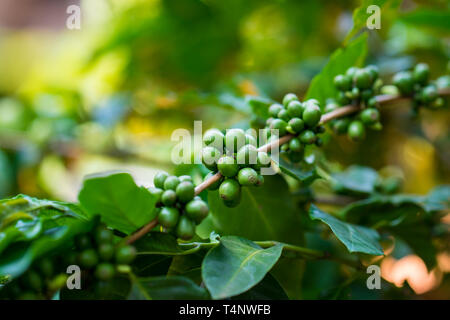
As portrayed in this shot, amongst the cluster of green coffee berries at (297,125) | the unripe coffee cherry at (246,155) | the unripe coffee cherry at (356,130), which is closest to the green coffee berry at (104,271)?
the unripe coffee cherry at (246,155)

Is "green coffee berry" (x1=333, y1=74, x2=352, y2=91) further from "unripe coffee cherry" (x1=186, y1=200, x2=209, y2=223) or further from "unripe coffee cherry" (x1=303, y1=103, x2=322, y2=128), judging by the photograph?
"unripe coffee cherry" (x1=186, y1=200, x2=209, y2=223)

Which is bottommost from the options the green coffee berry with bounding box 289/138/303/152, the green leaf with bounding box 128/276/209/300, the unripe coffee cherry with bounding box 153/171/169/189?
the green leaf with bounding box 128/276/209/300

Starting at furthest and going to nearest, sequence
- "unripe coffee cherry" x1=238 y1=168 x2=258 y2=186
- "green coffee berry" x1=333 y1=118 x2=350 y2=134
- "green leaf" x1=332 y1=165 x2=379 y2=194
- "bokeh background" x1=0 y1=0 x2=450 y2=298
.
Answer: "bokeh background" x1=0 y1=0 x2=450 y2=298 → "green leaf" x1=332 y1=165 x2=379 y2=194 → "green coffee berry" x1=333 y1=118 x2=350 y2=134 → "unripe coffee cherry" x1=238 y1=168 x2=258 y2=186

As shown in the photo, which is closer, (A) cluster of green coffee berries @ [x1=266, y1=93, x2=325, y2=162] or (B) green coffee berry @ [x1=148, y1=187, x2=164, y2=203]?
(B) green coffee berry @ [x1=148, y1=187, x2=164, y2=203]

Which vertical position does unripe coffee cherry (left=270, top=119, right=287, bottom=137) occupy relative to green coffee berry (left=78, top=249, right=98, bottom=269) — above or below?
above

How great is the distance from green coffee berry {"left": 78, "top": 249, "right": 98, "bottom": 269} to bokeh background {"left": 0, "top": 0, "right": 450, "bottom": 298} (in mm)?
870

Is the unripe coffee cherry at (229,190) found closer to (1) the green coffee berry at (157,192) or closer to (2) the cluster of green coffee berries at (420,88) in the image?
(1) the green coffee berry at (157,192)

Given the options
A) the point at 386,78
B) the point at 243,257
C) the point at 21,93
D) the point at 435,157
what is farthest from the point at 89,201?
the point at 21,93

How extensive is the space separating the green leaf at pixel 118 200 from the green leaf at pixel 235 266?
97mm

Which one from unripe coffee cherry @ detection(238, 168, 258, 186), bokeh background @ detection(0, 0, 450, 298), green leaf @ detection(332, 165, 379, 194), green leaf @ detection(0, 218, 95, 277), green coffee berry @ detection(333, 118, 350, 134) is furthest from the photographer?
bokeh background @ detection(0, 0, 450, 298)

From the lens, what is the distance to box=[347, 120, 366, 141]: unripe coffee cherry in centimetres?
72

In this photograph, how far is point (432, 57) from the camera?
4.35 feet

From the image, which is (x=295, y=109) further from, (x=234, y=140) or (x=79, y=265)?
(x=79, y=265)

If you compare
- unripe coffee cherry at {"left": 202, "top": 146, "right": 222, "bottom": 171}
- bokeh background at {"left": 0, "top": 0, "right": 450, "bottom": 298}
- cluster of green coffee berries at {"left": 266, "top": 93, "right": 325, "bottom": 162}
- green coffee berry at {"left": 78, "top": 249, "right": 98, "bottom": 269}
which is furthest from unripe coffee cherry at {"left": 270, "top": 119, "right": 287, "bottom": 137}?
bokeh background at {"left": 0, "top": 0, "right": 450, "bottom": 298}
